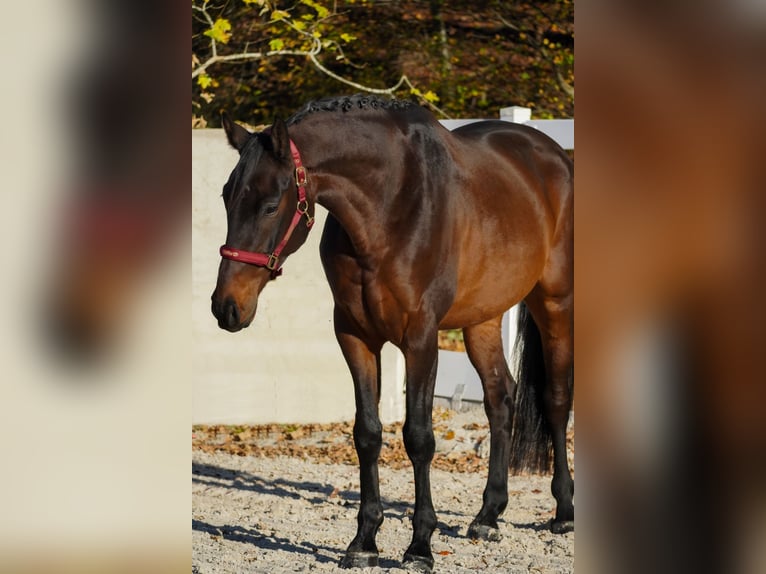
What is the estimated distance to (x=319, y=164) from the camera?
383 centimetres

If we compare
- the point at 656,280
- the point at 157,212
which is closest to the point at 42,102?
the point at 157,212

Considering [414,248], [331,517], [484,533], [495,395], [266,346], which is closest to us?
[414,248]

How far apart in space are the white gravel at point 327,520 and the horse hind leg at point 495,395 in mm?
228

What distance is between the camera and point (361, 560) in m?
4.16

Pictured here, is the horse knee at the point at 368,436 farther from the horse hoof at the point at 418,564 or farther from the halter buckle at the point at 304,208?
the halter buckle at the point at 304,208

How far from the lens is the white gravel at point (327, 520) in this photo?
→ 4301 millimetres

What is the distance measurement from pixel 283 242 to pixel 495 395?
1722 mm

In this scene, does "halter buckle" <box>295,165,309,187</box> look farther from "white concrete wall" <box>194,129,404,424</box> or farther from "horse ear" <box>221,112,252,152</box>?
"white concrete wall" <box>194,129,404,424</box>

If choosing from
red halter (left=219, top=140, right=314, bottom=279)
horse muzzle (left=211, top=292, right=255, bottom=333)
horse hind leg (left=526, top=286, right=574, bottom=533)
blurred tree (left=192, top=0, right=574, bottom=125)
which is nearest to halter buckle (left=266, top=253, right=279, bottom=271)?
red halter (left=219, top=140, right=314, bottom=279)

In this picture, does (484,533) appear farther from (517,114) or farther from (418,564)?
(517,114)

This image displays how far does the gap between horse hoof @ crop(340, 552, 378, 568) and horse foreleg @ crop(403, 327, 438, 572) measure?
13 centimetres

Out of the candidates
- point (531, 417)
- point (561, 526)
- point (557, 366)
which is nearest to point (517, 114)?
point (557, 366)

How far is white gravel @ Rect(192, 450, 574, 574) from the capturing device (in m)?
4.30

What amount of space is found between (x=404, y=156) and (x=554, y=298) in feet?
4.37
